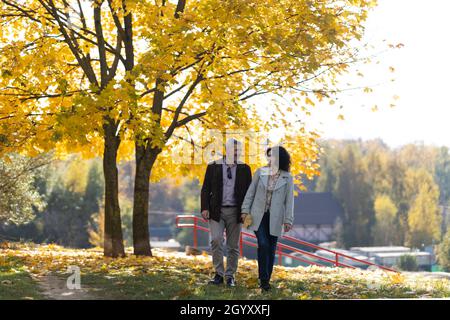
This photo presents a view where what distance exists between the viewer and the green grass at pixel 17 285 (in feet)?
33.6

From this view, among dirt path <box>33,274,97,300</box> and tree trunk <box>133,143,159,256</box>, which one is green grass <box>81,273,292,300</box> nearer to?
→ dirt path <box>33,274,97,300</box>

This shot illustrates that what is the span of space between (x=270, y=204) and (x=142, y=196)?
7829mm

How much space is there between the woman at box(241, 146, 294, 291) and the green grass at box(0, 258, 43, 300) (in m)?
3.10

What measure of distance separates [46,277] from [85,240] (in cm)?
4822

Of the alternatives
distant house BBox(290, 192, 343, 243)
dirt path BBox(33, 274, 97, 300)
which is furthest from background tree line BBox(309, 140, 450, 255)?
dirt path BBox(33, 274, 97, 300)

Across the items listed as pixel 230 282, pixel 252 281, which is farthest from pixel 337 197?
pixel 230 282

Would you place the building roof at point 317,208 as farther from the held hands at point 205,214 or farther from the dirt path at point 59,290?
the held hands at point 205,214

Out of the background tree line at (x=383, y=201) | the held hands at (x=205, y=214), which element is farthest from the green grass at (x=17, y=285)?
the background tree line at (x=383, y=201)

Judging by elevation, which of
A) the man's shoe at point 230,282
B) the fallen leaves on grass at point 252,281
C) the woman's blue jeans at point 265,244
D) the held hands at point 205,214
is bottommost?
the fallen leaves on grass at point 252,281

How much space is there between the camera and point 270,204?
34.3 feet

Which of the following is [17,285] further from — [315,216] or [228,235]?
[315,216]

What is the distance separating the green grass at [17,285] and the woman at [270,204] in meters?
3.10
